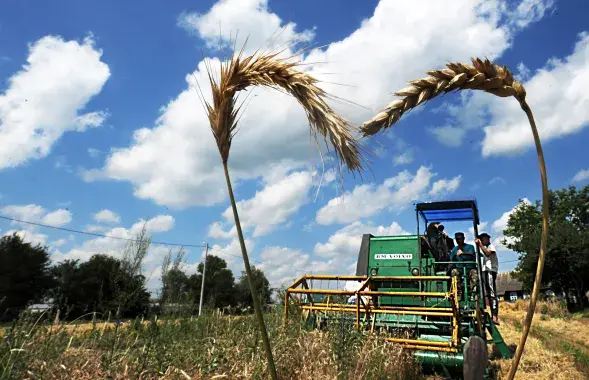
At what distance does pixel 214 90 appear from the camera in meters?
2.06

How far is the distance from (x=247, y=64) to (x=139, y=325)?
4.32m

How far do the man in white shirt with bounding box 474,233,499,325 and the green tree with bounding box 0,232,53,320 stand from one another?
27.8m

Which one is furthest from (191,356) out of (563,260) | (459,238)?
(563,260)

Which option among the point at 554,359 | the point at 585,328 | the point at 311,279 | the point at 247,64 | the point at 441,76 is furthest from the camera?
the point at 585,328

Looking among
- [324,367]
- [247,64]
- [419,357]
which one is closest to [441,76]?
[247,64]

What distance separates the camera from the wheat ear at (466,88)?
1.68 m

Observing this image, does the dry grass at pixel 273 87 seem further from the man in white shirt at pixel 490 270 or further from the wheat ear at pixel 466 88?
the man in white shirt at pixel 490 270

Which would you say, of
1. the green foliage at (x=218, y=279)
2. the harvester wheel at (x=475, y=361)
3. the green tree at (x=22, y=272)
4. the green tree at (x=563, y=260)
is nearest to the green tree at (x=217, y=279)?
the green foliage at (x=218, y=279)

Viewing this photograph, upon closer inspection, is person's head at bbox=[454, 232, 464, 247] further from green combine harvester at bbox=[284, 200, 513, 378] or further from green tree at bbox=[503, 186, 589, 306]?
green tree at bbox=[503, 186, 589, 306]

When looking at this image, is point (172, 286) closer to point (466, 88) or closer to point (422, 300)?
point (422, 300)

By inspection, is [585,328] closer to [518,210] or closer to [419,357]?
[419,357]

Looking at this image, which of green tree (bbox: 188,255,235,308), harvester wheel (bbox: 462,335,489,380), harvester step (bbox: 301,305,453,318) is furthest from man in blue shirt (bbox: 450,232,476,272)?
green tree (bbox: 188,255,235,308)

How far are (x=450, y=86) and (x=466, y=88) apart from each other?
11 centimetres

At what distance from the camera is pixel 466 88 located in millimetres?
1782
